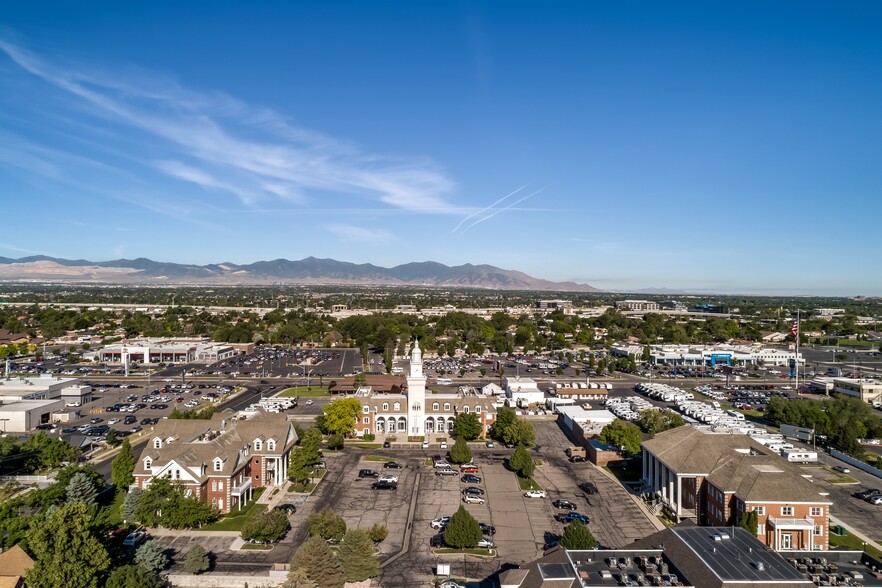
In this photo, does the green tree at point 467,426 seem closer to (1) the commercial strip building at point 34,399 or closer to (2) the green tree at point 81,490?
(2) the green tree at point 81,490

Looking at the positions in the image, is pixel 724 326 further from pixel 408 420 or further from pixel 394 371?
pixel 408 420

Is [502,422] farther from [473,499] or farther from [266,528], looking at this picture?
[266,528]

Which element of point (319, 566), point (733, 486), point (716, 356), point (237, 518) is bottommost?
point (237, 518)

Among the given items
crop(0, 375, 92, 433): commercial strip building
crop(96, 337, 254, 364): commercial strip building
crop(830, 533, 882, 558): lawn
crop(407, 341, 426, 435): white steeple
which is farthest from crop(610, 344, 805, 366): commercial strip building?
crop(0, 375, 92, 433): commercial strip building

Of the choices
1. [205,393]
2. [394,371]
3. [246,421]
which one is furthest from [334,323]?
[246,421]

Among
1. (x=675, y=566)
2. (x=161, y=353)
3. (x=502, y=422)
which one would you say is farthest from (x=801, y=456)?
(x=161, y=353)

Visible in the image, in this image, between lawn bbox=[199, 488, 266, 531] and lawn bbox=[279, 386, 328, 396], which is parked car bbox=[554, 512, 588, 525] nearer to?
lawn bbox=[199, 488, 266, 531]
